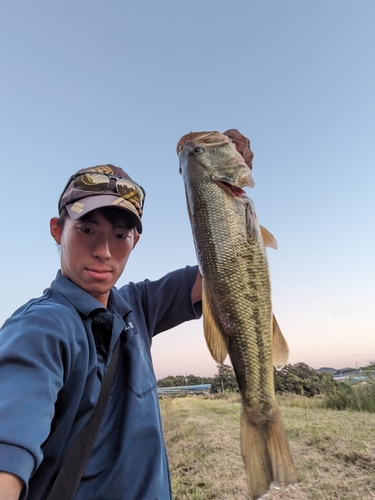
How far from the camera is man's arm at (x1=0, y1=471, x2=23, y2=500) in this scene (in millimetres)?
1320

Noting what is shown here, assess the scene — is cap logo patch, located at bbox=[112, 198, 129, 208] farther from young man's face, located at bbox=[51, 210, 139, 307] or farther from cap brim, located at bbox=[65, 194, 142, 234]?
young man's face, located at bbox=[51, 210, 139, 307]

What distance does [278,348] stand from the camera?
2242 mm

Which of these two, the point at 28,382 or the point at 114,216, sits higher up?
the point at 114,216

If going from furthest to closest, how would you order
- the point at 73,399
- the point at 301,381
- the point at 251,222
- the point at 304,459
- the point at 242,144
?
the point at 301,381 → the point at 304,459 → the point at 242,144 → the point at 251,222 → the point at 73,399

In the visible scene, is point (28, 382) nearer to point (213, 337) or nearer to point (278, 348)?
point (213, 337)

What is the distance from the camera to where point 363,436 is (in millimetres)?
5316

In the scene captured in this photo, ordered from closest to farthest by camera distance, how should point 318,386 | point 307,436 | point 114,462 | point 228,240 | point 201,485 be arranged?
point 114,462 < point 228,240 < point 201,485 < point 307,436 < point 318,386

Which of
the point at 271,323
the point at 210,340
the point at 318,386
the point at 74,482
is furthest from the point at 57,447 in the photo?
the point at 318,386

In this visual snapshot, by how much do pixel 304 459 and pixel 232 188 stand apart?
4278mm

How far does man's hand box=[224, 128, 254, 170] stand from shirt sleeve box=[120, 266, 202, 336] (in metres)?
1.28

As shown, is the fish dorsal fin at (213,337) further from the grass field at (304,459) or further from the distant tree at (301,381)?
the distant tree at (301,381)

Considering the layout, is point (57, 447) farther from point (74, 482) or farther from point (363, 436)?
point (363, 436)

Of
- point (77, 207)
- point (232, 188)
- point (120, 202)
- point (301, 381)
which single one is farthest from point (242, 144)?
point (301, 381)

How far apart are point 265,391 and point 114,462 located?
3.04ft
